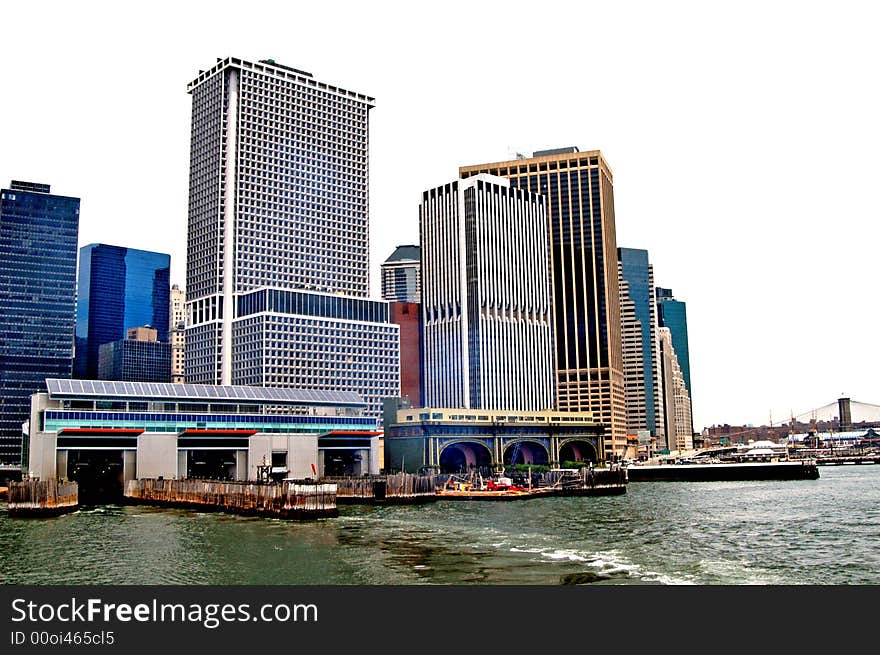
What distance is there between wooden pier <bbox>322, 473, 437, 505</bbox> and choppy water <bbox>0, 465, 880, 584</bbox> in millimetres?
18242

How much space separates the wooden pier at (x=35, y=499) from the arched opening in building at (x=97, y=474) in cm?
3159

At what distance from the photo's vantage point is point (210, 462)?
7539 inches

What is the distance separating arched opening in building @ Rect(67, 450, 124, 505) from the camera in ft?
567

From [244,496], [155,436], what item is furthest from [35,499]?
[155,436]

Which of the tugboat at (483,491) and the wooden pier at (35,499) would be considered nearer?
the wooden pier at (35,499)

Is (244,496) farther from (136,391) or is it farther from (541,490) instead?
(541,490)

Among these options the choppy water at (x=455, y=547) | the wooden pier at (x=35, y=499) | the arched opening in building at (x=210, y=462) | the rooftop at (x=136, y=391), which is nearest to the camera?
the choppy water at (x=455, y=547)

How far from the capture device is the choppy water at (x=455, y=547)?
6988 centimetres

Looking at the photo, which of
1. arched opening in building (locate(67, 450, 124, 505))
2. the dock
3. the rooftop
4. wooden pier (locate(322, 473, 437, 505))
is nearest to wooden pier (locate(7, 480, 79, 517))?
arched opening in building (locate(67, 450, 124, 505))

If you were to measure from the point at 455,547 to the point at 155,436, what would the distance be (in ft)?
354

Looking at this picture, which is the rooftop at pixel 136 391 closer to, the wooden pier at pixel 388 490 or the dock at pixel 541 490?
the wooden pier at pixel 388 490

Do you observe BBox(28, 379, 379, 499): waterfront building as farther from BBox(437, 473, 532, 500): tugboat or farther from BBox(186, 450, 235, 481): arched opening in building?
BBox(437, 473, 532, 500): tugboat

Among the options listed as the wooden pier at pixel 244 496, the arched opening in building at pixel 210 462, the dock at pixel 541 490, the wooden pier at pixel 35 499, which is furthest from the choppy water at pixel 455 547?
the arched opening in building at pixel 210 462
